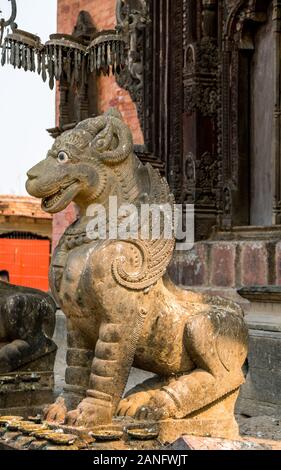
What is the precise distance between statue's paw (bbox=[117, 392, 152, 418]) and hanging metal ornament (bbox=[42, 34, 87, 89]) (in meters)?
7.03

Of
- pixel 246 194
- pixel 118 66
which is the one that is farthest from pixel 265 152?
pixel 118 66

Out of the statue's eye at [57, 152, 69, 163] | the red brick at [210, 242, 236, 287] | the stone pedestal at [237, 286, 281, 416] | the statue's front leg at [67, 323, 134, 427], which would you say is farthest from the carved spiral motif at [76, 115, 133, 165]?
the red brick at [210, 242, 236, 287]

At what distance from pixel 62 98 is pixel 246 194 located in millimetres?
4976

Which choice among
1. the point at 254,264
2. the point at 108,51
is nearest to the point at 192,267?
the point at 254,264

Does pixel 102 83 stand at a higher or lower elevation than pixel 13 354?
higher

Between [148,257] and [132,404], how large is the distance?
2.60 ft

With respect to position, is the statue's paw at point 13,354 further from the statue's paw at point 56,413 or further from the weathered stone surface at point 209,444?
the weathered stone surface at point 209,444

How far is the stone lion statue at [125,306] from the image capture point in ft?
15.9

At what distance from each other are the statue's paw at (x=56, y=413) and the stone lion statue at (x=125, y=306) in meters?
0.15

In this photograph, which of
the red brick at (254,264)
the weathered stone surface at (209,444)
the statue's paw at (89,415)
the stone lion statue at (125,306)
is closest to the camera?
the weathered stone surface at (209,444)

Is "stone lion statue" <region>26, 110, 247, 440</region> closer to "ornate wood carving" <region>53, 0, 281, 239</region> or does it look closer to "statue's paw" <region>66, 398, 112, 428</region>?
"statue's paw" <region>66, 398, 112, 428</region>

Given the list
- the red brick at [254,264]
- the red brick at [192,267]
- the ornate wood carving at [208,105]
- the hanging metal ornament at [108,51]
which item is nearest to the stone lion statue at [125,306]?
the red brick at [254,264]

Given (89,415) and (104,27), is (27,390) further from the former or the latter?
(104,27)

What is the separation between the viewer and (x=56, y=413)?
497 cm
